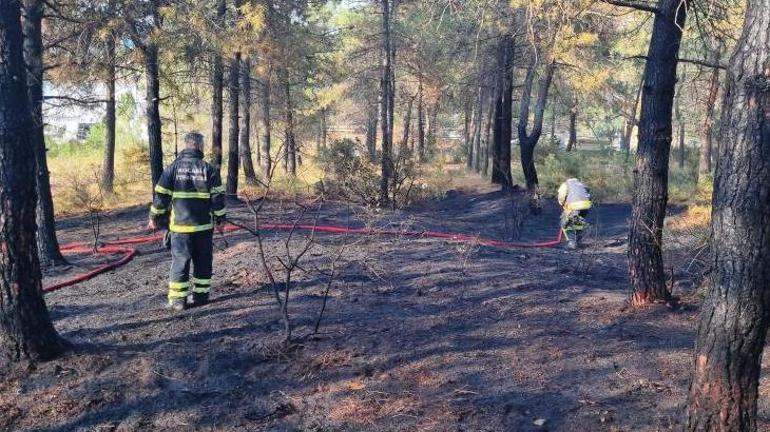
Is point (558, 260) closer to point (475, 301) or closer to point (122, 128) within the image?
point (475, 301)

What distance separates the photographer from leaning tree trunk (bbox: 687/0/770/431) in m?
3.00

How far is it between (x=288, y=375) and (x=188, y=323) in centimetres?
163

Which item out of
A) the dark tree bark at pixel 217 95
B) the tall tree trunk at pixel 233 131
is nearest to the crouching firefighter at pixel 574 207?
the tall tree trunk at pixel 233 131

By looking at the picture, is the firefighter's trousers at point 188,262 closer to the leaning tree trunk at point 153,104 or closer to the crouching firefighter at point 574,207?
the leaning tree trunk at point 153,104

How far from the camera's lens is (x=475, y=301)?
21.2 ft

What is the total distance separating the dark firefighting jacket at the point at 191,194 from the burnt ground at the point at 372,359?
2.89ft

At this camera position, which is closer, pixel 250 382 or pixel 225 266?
pixel 250 382

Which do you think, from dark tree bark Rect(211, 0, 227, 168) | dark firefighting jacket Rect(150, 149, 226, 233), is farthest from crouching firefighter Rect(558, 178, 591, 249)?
dark tree bark Rect(211, 0, 227, 168)

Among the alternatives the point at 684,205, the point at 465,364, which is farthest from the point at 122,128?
the point at 465,364

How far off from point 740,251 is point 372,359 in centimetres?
282

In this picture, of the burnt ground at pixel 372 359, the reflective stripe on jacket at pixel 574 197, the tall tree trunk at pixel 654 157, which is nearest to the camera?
the burnt ground at pixel 372 359

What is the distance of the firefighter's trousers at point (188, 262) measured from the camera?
6.48 m

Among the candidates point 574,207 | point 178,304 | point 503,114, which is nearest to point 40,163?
point 178,304

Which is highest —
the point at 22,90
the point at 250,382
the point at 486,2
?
the point at 486,2
